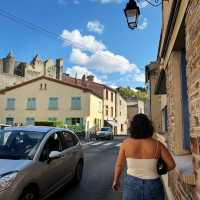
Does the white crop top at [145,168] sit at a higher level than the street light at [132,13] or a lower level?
lower

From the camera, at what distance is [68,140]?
790cm

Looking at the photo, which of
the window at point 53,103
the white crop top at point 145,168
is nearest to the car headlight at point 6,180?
the white crop top at point 145,168

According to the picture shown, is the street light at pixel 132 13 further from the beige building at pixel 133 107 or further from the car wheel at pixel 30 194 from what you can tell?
the beige building at pixel 133 107

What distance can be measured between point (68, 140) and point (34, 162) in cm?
255

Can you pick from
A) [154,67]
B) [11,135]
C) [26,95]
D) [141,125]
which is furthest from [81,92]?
[141,125]

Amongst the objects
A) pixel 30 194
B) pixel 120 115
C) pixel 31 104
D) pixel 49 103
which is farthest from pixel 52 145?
pixel 120 115

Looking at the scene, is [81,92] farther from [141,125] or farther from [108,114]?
[141,125]

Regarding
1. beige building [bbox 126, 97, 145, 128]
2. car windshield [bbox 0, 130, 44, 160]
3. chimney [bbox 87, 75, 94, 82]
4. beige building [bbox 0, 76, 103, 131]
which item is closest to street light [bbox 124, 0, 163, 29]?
car windshield [bbox 0, 130, 44, 160]

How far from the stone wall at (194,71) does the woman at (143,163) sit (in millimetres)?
472

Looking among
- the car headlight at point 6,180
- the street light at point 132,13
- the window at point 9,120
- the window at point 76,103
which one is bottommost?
the car headlight at point 6,180

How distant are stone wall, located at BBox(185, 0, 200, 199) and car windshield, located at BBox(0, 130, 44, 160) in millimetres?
3269

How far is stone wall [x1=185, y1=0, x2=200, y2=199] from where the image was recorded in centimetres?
296

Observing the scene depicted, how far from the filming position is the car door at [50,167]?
18.8 ft

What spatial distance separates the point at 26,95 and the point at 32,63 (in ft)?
109
